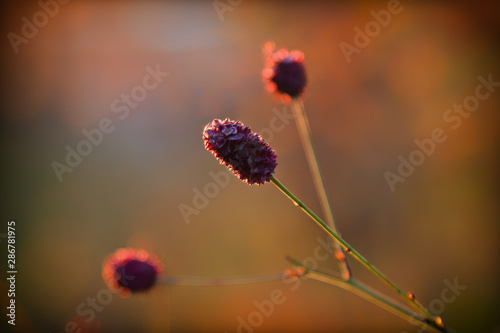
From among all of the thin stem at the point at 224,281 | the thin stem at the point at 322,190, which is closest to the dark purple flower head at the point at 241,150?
the thin stem at the point at 322,190

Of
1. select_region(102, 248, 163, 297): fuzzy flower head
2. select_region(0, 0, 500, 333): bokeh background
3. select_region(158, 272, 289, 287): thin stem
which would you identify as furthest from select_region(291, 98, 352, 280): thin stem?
select_region(0, 0, 500, 333): bokeh background

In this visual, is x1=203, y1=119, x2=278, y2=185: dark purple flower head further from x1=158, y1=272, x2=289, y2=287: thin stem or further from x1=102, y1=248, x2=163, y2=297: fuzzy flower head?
x1=102, y1=248, x2=163, y2=297: fuzzy flower head

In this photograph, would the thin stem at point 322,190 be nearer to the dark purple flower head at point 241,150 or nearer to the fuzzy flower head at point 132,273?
the dark purple flower head at point 241,150

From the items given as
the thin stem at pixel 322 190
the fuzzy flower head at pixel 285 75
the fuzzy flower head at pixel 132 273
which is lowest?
the thin stem at pixel 322 190

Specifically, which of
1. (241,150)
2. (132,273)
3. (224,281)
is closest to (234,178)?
(132,273)

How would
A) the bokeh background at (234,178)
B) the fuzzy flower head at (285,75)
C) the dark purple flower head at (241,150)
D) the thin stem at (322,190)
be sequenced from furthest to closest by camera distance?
1. the bokeh background at (234,178)
2. the fuzzy flower head at (285,75)
3. the thin stem at (322,190)
4. the dark purple flower head at (241,150)

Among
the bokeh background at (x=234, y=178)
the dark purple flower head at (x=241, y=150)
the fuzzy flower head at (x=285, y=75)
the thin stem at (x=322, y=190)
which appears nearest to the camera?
the dark purple flower head at (x=241, y=150)
